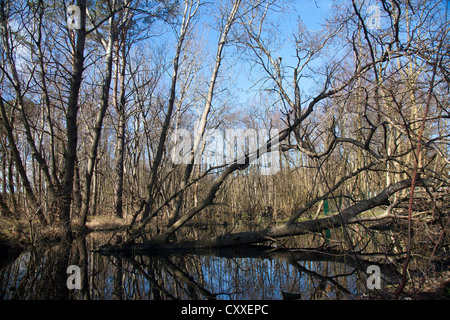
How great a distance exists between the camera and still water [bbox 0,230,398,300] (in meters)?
3.21

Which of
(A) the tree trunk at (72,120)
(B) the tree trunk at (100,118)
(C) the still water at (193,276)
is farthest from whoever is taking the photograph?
(B) the tree trunk at (100,118)

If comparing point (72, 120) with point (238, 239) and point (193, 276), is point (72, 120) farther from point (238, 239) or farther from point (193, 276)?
point (193, 276)

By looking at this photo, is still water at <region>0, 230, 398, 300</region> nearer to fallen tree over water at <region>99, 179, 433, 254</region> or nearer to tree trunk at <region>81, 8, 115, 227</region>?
fallen tree over water at <region>99, 179, 433, 254</region>

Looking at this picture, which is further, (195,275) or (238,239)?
(238,239)

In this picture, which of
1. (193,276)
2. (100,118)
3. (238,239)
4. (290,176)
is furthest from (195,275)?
(290,176)

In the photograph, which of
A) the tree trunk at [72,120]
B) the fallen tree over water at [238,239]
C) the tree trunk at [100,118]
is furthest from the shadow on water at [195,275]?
the tree trunk at [100,118]

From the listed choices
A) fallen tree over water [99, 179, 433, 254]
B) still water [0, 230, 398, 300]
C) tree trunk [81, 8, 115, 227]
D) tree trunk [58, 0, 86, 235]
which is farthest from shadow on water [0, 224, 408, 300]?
tree trunk [81, 8, 115, 227]

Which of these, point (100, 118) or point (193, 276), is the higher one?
point (100, 118)

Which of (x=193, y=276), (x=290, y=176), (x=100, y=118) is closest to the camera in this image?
(x=193, y=276)

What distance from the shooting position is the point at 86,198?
24.0ft

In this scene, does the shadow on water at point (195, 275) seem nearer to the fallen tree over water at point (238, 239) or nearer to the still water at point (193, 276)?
the still water at point (193, 276)

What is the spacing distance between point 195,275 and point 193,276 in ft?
0.19

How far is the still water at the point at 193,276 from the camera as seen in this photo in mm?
3209

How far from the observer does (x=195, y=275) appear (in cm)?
411
